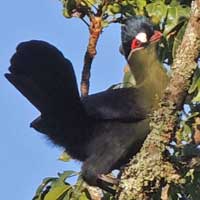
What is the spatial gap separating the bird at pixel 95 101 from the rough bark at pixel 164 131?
83 centimetres

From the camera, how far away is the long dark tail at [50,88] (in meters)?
2.88

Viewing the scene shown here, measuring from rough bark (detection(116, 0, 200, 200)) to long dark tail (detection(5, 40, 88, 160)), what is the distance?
0.93 meters

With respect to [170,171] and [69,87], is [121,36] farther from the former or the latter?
[170,171]

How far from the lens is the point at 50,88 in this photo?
9.64 feet

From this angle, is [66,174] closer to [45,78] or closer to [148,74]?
[45,78]

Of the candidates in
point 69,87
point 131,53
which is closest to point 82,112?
point 69,87

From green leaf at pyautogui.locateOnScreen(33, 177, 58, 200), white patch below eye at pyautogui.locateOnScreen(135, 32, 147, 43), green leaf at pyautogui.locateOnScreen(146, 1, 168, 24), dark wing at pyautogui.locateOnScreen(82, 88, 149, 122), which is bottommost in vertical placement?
green leaf at pyautogui.locateOnScreen(33, 177, 58, 200)

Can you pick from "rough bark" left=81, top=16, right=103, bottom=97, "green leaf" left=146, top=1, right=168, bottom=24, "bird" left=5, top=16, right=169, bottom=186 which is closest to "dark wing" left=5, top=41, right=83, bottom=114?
"bird" left=5, top=16, right=169, bottom=186

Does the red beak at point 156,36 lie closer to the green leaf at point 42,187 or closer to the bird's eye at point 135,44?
the bird's eye at point 135,44

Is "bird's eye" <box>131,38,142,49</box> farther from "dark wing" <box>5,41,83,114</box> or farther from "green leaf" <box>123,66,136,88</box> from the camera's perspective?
"dark wing" <box>5,41,83,114</box>

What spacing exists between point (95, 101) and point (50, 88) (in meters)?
0.19

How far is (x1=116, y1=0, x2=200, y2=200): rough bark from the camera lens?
6.20ft

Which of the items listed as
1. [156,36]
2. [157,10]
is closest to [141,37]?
[156,36]

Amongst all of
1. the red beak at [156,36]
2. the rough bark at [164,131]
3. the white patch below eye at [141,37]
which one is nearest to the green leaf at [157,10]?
the red beak at [156,36]
